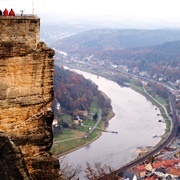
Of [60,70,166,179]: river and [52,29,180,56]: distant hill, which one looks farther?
[52,29,180,56]: distant hill

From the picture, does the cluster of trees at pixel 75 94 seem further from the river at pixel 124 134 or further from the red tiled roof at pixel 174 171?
the red tiled roof at pixel 174 171

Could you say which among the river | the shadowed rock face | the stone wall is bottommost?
the river

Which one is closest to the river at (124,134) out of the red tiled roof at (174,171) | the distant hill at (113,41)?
the red tiled roof at (174,171)

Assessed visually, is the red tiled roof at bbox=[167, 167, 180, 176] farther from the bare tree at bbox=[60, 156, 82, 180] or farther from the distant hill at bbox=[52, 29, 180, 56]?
the distant hill at bbox=[52, 29, 180, 56]

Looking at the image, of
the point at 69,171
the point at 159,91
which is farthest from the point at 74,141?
the point at 159,91

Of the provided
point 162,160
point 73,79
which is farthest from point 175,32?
point 162,160

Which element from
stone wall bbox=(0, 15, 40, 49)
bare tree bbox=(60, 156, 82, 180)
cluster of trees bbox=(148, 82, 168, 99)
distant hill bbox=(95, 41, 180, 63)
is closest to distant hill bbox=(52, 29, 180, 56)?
distant hill bbox=(95, 41, 180, 63)

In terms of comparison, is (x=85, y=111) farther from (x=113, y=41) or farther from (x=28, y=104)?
(x=113, y=41)
